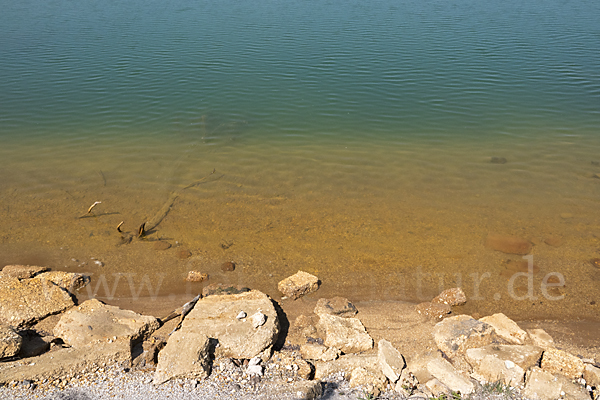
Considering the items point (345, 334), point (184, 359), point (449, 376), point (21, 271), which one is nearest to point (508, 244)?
point (449, 376)

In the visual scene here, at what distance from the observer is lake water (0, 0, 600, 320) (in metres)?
5.88

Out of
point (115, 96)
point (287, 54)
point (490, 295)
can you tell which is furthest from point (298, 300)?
point (287, 54)

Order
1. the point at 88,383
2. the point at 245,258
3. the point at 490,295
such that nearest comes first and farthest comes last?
the point at 88,383, the point at 490,295, the point at 245,258

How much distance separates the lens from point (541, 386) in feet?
12.1

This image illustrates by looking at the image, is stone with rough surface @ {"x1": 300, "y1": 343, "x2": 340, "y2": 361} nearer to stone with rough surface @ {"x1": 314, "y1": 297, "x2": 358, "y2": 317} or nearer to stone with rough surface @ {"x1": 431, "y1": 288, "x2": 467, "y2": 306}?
stone with rough surface @ {"x1": 314, "y1": 297, "x2": 358, "y2": 317}

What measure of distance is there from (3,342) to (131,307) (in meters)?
1.47

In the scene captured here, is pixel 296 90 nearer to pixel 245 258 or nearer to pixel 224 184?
pixel 224 184

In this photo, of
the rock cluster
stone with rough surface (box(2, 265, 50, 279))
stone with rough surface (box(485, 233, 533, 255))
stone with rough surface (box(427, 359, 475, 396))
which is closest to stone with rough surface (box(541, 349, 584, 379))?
the rock cluster

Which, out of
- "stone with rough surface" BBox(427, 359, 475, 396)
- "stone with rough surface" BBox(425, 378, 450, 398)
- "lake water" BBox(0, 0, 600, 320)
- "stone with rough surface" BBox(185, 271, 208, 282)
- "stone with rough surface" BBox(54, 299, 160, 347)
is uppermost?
"lake water" BBox(0, 0, 600, 320)

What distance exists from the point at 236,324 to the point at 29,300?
7.44 ft

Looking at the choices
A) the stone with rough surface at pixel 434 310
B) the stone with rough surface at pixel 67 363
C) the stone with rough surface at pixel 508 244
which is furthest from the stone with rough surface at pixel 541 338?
the stone with rough surface at pixel 67 363

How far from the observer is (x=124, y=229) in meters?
6.62

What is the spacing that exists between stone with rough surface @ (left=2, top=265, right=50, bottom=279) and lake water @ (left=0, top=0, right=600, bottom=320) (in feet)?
1.26

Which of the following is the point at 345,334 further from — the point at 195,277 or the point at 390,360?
the point at 195,277
